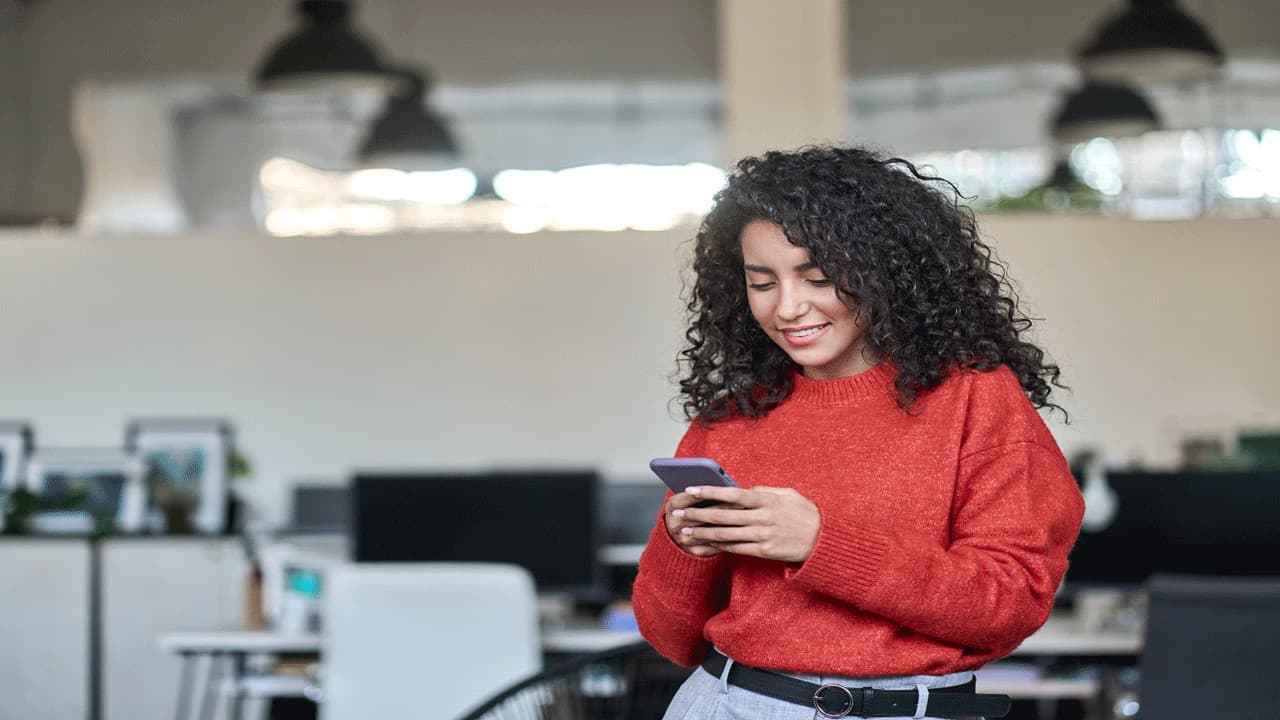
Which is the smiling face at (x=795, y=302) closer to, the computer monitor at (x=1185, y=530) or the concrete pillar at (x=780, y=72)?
the computer monitor at (x=1185, y=530)

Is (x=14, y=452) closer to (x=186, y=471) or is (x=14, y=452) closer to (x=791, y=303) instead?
(x=186, y=471)

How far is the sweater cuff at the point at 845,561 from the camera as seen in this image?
1195 mm

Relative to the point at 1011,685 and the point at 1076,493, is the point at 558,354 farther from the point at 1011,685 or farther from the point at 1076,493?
the point at 1076,493

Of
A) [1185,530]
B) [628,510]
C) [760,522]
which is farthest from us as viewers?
[628,510]

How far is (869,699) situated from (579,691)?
115 centimetres

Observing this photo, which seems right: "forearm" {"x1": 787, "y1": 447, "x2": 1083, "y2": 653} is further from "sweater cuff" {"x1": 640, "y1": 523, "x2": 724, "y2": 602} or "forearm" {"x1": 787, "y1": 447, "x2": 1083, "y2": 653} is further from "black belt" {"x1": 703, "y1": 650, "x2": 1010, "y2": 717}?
"sweater cuff" {"x1": 640, "y1": 523, "x2": 724, "y2": 602}

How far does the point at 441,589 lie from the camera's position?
3.28 meters

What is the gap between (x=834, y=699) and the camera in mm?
1254

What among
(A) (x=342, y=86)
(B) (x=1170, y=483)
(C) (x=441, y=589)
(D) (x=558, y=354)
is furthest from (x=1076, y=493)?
(A) (x=342, y=86)

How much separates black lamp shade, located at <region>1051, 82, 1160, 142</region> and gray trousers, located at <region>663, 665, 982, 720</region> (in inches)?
178

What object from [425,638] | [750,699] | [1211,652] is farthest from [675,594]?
[425,638]

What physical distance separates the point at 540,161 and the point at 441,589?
263 cm

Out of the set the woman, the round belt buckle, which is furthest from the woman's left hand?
the round belt buckle

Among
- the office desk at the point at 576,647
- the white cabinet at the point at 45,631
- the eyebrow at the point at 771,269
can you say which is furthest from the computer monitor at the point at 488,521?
the eyebrow at the point at 771,269
